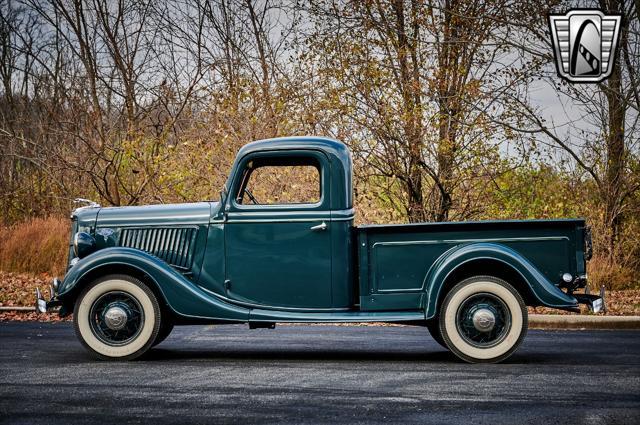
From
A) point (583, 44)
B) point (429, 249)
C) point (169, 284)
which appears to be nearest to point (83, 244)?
point (169, 284)

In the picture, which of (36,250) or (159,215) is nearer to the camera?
(159,215)

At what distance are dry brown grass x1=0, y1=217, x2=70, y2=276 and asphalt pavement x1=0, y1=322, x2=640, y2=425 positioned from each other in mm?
8403

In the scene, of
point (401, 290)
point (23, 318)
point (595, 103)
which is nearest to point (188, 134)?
point (23, 318)

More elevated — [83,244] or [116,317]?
[83,244]

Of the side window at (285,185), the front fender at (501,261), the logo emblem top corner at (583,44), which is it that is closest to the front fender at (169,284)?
the front fender at (501,261)

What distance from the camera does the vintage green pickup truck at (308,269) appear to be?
8.55 metres

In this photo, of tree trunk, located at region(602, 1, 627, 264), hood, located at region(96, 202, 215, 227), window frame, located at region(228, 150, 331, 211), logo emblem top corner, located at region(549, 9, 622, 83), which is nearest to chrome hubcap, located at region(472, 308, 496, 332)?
window frame, located at region(228, 150, 331, 211)

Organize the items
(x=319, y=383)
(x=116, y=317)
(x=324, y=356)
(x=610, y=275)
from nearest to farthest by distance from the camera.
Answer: (x=319, y=383)
(x=116, y=317)
(x=324, y=356)
(x=610, y=275)

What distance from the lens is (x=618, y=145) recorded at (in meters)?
18.2

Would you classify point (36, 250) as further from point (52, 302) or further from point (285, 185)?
point (52, 302)

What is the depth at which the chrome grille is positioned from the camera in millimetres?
9195

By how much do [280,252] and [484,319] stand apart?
204cm

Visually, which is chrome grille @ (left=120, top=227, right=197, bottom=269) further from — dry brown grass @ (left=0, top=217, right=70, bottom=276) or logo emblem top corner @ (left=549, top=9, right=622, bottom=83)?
dry brown grass @ (left=0, top=217, right=70, bottom=276)

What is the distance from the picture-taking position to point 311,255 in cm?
891
